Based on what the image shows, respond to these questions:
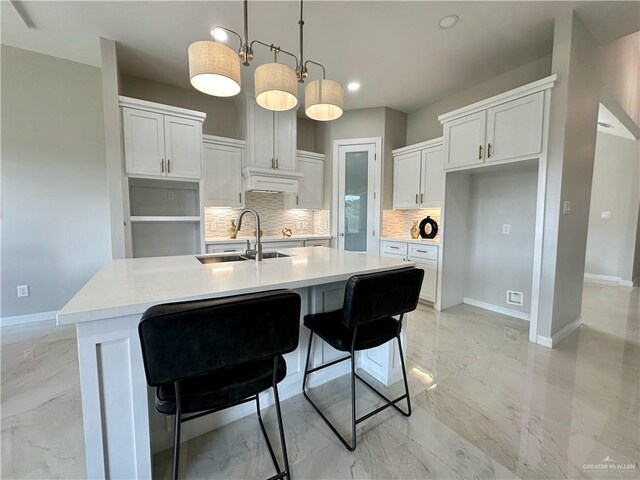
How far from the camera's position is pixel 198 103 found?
12.4ft

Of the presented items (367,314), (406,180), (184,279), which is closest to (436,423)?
(367,314)

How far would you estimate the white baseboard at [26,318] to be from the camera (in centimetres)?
295

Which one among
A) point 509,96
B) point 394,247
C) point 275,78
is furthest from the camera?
point 394,247

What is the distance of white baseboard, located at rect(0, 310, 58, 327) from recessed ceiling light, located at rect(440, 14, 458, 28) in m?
5.08

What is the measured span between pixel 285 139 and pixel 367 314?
328 cm

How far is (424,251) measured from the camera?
3.68m

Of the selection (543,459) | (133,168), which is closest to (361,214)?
(133,168)

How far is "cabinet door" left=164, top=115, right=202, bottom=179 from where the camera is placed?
305 cm

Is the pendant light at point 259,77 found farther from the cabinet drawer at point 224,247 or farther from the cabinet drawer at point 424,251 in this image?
the cabinet drawer at point 424,251

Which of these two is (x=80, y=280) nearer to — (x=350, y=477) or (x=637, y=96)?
(x=350, y=477)

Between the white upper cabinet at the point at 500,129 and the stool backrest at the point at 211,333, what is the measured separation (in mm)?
2822

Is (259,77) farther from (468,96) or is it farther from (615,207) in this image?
(615,207)

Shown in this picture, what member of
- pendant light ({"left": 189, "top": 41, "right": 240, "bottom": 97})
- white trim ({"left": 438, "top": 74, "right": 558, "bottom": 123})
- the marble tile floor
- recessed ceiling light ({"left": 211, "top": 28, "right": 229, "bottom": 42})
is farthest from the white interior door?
pendant light ({"left": 189, "top": 41, "right": 240, "bottom": 97})

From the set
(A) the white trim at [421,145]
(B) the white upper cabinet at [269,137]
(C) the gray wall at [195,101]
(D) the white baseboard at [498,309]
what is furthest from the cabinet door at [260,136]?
(D) the white baseboard at [498,309]
